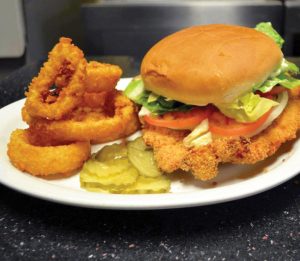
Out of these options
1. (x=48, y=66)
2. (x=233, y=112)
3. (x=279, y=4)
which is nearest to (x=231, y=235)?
(x=233, y=112)

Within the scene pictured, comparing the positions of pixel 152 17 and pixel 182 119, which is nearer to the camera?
pixel 182 119

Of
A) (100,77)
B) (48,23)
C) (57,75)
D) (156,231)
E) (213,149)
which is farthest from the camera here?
(48,23)

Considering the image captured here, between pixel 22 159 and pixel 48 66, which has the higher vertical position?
pixel 48 66

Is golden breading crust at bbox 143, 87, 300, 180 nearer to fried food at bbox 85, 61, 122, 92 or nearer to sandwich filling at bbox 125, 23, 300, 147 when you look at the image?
sandwich filling at bbox 125, 23, 300, 147

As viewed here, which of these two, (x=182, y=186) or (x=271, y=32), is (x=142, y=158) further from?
(x=271, y=32)

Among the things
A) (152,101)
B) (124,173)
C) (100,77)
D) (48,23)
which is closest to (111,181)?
(124,173)

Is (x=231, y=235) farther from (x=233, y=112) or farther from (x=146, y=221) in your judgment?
(x=233, y=112)
